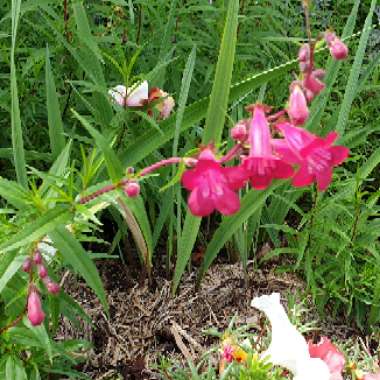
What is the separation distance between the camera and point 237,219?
2455mm

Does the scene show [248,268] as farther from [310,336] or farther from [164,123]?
[164,123]

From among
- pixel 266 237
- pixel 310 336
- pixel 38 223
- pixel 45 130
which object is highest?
pixel 38 223

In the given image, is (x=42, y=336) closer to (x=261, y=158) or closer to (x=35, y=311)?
(x=35, y=311)

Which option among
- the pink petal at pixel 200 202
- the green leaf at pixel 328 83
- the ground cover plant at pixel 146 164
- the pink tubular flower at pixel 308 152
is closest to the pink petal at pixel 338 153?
the pink tubular flower at pixel 308 152

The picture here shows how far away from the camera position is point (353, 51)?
3.44 metres

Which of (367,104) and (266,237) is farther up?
(367,104)

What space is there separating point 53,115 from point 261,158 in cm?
121

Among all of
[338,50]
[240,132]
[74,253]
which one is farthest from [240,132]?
[74,253]

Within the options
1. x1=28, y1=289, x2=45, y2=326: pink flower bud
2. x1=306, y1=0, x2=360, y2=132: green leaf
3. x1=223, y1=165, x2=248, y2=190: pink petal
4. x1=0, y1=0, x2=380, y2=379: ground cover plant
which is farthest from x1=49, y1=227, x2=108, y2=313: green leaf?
x1=306, y1=0, x2=360, y2=132: green leaf

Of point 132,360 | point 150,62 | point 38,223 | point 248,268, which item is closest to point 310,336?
point 248,268

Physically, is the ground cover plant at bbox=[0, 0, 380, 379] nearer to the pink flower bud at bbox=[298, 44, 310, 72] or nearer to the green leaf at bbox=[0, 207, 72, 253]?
the green leaf at bbox=[0, 207, 72, 253]

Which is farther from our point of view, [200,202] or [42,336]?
[42,336]

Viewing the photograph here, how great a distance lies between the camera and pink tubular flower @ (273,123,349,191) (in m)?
1.33

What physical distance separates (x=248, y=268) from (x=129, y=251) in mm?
441
